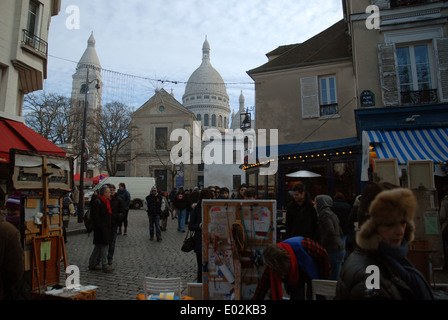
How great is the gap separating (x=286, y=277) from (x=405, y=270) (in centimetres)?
144

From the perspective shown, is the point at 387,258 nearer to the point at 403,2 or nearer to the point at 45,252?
the point at 45,252

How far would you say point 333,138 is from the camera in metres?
12.6

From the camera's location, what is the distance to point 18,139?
951cm

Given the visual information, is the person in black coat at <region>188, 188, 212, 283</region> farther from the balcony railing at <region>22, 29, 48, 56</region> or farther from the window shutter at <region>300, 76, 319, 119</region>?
the balcony railing at <region>22, 29, 48, 56</region>

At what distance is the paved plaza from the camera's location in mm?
5216

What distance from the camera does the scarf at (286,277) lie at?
2816 millimetres

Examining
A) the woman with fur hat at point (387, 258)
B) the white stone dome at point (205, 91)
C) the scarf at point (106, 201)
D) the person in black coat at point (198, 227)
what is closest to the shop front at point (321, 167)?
the person in black coat at point (198, 227)

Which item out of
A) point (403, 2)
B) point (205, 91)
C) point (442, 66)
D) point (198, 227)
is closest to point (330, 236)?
point (198, 227)

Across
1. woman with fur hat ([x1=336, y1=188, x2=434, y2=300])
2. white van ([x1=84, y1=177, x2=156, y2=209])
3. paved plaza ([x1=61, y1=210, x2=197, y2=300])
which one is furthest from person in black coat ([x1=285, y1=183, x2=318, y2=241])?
white van ([x1=84, y1=177, x2=156, y2=209])

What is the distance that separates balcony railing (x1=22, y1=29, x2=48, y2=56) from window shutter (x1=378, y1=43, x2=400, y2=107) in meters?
12.3

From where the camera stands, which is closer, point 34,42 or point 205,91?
point 34,42

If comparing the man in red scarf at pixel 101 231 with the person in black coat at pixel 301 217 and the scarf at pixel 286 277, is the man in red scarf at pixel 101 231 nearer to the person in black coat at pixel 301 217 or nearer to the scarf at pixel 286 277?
the person in black coat at pixel 301 217

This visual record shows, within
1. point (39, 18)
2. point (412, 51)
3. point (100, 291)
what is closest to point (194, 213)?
point (100, 291)
